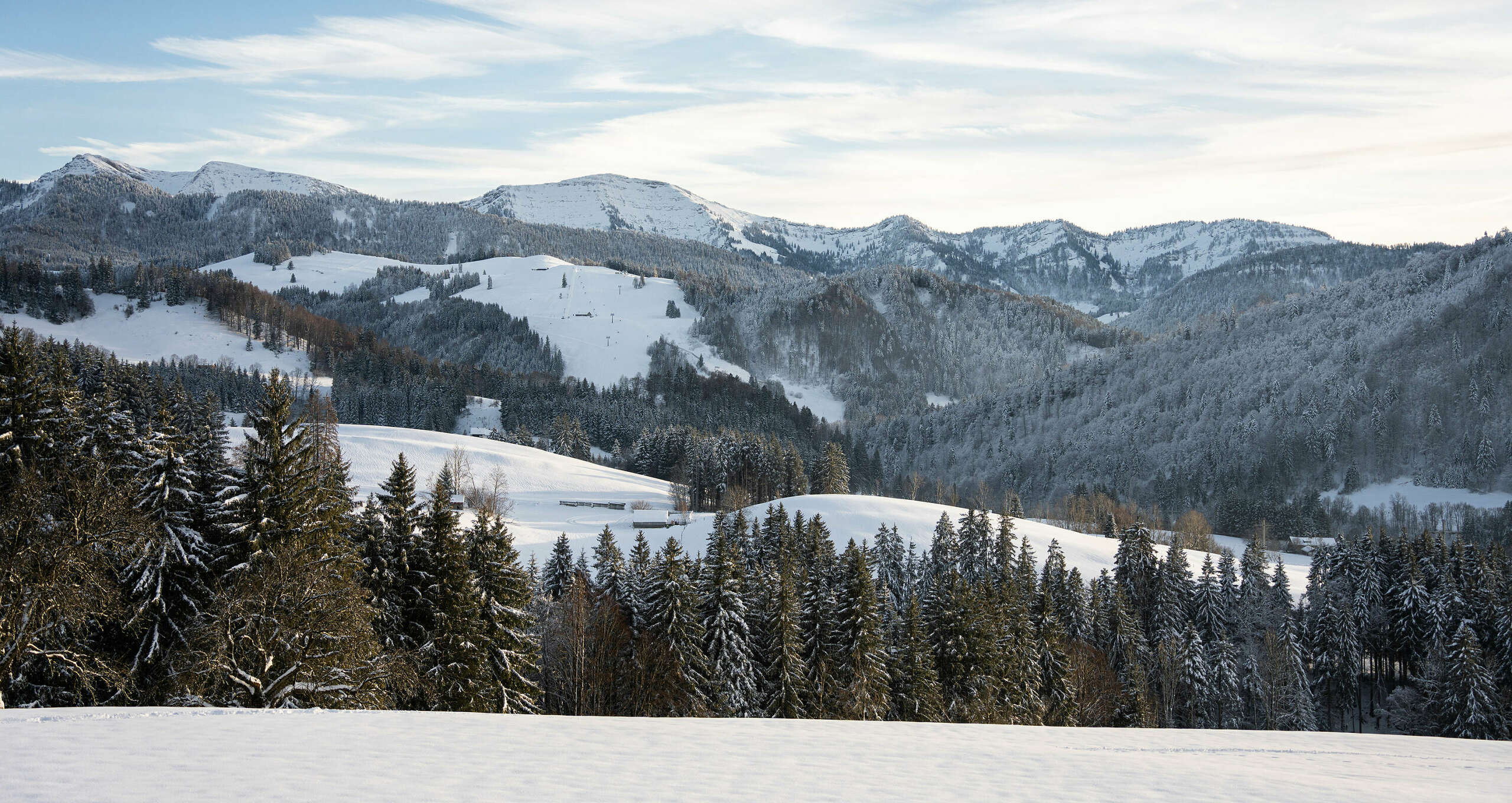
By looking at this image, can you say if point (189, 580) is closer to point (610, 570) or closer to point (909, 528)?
point (610, 570)

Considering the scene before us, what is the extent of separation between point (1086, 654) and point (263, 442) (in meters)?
45.3

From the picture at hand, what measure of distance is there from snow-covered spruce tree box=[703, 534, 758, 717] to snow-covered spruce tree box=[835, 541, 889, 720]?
403 cm

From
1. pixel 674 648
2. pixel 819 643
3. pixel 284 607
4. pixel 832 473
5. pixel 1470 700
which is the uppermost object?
pixel 284 607

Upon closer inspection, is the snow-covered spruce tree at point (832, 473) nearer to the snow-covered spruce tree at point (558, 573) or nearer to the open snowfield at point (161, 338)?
the snow-covered spruce tree at point (558, 573)

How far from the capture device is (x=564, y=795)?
12102mm

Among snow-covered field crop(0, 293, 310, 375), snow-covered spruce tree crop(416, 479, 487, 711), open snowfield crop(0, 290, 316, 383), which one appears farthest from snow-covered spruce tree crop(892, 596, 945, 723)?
snow-covered field crop(0, 293, 310, 375)

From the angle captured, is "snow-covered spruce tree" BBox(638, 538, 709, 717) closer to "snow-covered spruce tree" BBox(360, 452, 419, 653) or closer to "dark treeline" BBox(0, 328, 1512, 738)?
"dark treeline" BBox(0, 328, 1512, 738)

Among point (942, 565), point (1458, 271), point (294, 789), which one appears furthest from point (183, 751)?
point (1458, 271)

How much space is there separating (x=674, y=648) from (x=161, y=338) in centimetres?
20504

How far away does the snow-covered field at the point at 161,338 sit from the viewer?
592 feet

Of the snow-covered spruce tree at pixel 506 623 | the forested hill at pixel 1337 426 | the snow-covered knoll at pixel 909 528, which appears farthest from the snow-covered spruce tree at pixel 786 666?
the forested hill at pixel 1337 426

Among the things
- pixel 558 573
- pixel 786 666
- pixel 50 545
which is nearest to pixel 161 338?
pixel 558 573

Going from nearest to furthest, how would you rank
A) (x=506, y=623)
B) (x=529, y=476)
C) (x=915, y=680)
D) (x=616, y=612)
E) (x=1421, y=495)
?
(x=506, y=623) → (x=915, y=680) → (x=616, y=612) → (x=529, y=476) → (x=1421, y=495)

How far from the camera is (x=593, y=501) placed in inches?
3858
